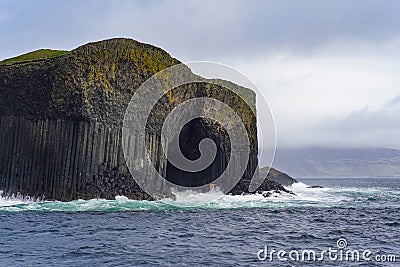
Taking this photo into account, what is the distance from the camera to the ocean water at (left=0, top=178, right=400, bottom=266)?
13789mm

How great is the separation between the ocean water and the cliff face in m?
1.42

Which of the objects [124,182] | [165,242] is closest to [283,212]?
[124,182]

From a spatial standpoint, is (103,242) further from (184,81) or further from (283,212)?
(184,81)

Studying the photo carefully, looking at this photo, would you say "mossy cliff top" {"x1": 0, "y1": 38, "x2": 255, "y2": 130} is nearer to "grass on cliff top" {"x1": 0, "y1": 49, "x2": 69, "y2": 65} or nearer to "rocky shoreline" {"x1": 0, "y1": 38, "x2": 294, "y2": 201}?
"rocky shoreline" {"x1": 0, "y1": 38, "x2": 294, "y2": 201}

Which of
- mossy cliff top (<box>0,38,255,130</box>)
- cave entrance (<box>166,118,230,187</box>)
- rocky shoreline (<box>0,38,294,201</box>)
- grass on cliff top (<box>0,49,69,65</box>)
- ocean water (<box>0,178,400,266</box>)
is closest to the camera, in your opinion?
ocean water (<box>0,178,400,266</box>)

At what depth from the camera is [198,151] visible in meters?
40.6

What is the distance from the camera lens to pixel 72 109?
29.9 metres

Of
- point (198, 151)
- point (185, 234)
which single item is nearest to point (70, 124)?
point (198, 151)

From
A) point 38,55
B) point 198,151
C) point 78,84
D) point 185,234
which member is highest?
point 38,55

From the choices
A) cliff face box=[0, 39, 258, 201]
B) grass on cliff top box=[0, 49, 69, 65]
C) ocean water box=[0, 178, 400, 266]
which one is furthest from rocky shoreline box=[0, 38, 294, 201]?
grass on cliff top box=[0, 49, 69, 65]

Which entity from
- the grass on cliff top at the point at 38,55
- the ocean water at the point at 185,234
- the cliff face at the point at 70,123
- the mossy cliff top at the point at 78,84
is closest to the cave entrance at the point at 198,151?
the cliff face at the point at 70,123

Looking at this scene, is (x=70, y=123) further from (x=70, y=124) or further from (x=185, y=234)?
(x=185, y=234)

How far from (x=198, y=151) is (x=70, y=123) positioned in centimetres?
1308

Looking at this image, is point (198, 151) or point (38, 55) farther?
point (198, 151)
